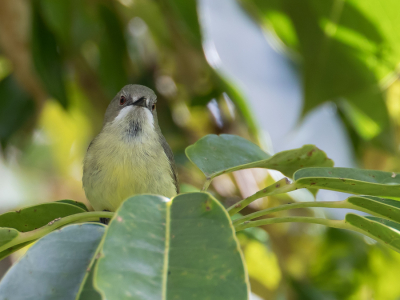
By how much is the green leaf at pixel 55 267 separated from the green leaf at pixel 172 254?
0.91 feet

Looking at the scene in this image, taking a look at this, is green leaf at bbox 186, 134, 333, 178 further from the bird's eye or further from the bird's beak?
the bird's eye

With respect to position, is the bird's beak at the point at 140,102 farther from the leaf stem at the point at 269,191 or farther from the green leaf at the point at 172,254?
the green leaf at the point at 172,254

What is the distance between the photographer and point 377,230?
151cm

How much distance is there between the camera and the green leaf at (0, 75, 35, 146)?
165 inches

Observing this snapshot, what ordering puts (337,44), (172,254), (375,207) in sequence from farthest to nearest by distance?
1. (337,44)
2. (375,207)
3. (172,254)

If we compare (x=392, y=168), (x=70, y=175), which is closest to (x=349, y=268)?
(x=392, y=168)

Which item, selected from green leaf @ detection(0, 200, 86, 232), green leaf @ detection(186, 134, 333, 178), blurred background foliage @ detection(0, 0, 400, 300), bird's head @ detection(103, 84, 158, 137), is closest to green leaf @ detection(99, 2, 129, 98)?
blurred background foliage @ detection(0, 0, 400, 300)

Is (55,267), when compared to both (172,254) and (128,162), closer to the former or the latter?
(172,254)

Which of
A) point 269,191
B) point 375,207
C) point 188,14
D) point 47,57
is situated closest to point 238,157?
point 269,191

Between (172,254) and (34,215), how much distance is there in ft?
2.79

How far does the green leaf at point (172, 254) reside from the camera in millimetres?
1116

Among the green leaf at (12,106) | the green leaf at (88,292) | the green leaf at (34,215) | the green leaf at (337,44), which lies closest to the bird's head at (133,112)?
the green leaf at (34,215)

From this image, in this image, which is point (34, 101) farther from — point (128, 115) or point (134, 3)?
point (128, 115)

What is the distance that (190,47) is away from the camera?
4289 millimetres
